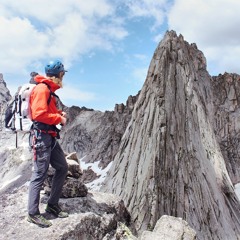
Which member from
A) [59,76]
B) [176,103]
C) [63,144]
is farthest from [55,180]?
[63,144]

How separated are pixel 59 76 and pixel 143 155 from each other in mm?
16197

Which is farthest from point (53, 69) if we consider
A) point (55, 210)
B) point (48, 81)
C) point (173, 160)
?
point (173, 160)

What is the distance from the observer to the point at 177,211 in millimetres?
20875

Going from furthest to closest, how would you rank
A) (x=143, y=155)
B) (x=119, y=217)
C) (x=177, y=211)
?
1. (x=143, y=155)
2. (x=177, y=211)
3. (x=119, y=217)

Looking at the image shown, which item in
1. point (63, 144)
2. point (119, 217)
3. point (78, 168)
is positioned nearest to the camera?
point (119, 217)

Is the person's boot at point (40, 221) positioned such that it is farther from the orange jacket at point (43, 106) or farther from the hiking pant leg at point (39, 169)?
the orange jacket at point (43, 106)

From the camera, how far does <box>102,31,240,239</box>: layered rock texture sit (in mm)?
21031

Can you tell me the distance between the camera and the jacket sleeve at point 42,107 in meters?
6.76

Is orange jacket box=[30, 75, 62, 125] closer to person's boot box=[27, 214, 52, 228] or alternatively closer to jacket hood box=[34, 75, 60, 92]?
jacket hood box=[34, 75, 60, 92]

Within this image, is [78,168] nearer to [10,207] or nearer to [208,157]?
[10,207]

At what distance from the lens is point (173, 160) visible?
22422 millimetres

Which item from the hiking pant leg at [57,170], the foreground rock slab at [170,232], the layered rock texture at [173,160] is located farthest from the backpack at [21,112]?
the layered rock texture at [173,160]

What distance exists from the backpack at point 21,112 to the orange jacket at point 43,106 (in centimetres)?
12

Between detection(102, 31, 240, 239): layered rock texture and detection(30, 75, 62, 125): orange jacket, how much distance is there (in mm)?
14531
